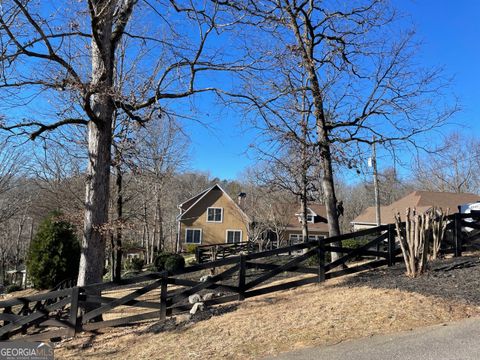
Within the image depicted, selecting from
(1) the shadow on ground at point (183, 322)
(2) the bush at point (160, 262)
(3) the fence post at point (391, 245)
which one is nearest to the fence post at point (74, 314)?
(1) the shadow on ground at point (183, 322)

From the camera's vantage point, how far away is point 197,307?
7863 mm

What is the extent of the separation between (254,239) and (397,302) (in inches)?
1004

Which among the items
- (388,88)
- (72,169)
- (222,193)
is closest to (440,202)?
(222,193)

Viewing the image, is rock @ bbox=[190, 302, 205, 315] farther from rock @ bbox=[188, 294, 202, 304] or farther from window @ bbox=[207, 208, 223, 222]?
window @ bbox=[207, 208, 223, 222]

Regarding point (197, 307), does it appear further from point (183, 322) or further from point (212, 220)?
point (212, 220)

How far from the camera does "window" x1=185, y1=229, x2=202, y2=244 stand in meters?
40.2

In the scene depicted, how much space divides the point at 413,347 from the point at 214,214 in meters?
36.1

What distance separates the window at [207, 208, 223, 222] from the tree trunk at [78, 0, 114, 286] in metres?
31.8

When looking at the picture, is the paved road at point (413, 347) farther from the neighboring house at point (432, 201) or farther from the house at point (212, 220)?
the house at point (212, 220)

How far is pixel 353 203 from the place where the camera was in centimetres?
5828

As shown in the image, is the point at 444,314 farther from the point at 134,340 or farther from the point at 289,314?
the point at 134,340

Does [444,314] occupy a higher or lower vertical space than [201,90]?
lower

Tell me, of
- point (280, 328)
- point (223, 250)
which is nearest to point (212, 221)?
point (223, 250)

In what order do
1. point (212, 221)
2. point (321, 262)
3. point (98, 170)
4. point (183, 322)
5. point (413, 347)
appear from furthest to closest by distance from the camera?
point (212, 221) → point (321, 262) → point (98, 170) → point (183, 322) → point (413, 347)
